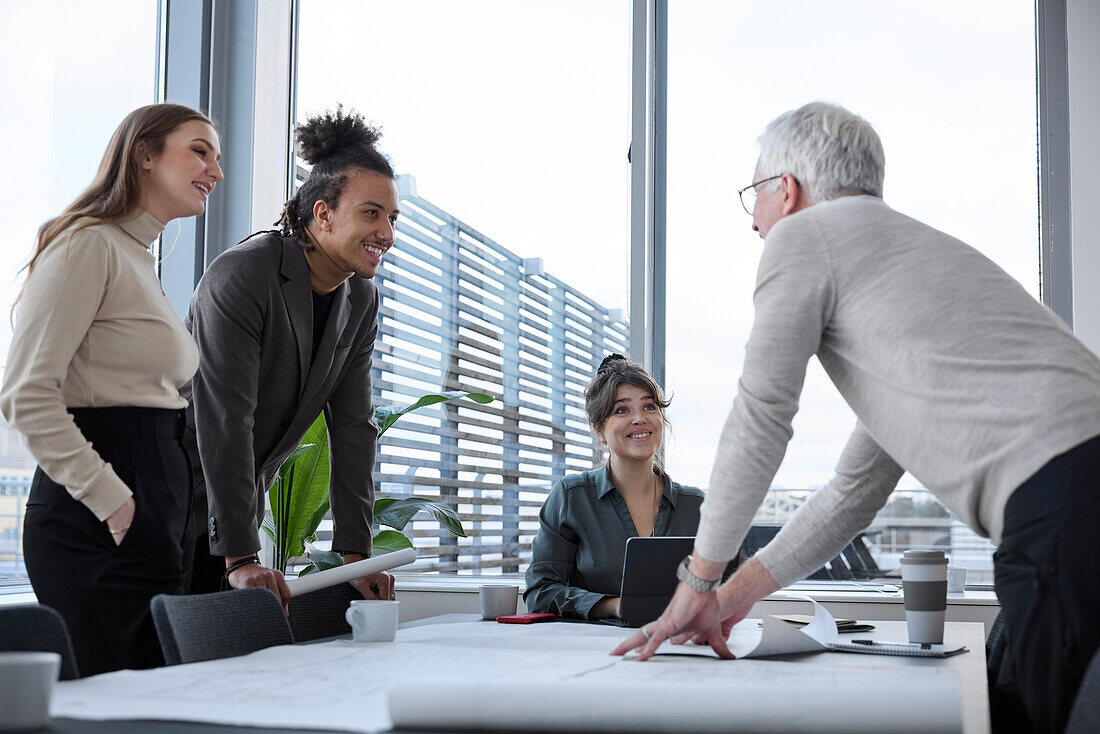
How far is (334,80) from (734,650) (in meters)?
3.53

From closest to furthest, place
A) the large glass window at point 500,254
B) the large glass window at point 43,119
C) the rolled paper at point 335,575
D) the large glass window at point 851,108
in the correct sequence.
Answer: the rolled paper at point 335,575 → the large glass window at point 43,119 → the large glass window at point 851,108 → the large glass window at point 500,254

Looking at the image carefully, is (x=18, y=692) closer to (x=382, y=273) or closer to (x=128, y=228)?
(x=128, y=228)

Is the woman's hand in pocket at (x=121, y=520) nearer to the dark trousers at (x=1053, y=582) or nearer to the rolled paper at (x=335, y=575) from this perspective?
the rolled paper at (x=335, y=575)

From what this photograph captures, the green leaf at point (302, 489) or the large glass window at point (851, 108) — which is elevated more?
the large glass window at point (851, 108)

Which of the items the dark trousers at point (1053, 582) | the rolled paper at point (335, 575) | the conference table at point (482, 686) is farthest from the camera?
the rolled paper at point (335, 575)

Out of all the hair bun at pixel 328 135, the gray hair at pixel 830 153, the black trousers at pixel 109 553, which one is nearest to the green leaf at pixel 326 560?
the black trousers at pixel 109 553

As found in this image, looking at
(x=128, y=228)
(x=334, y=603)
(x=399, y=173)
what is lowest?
(x=334, y=603)

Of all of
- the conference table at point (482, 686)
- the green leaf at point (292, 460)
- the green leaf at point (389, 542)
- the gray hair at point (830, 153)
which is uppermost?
the gray hair at point (830, 153)

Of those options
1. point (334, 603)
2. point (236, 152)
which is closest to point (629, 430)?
point (334, 603)

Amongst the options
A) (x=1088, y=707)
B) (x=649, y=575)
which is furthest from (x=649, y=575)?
(x=1088, y=707)

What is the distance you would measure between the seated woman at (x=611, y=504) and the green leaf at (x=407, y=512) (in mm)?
690

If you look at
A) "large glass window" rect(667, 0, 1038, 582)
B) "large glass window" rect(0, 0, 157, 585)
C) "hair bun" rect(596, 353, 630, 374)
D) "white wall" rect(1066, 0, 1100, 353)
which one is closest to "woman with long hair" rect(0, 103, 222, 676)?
"large glass window" rect(0, 0, 157, 585)

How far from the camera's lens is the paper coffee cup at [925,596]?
172 cm

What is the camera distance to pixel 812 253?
136 centimetres
